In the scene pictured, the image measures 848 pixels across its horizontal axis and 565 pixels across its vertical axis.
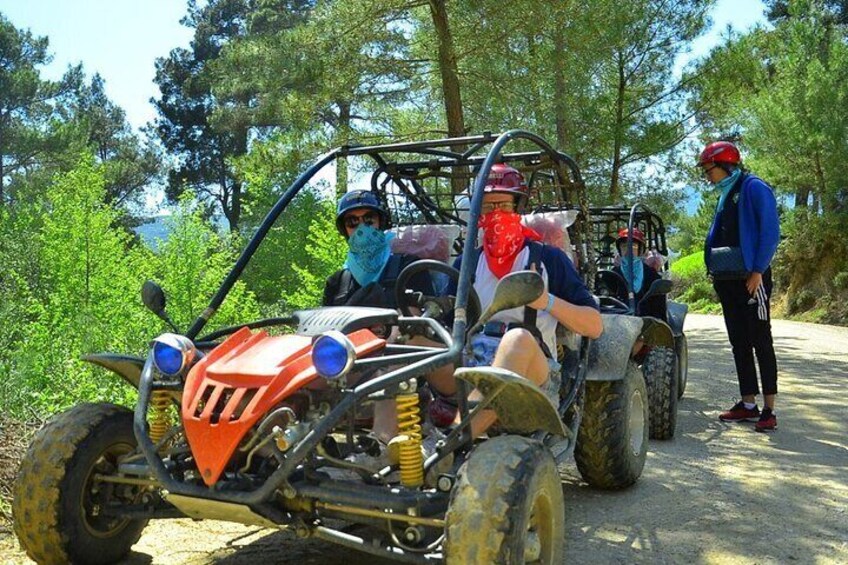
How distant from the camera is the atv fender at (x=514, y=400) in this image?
127 inches

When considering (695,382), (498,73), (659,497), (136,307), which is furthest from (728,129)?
(659,497)

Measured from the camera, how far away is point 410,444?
3141 mm

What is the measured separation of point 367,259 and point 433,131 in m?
7.07

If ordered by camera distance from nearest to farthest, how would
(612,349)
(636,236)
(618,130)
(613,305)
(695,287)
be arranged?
(612,349)
(613,305)
(636,236)
(618,130)
(695,287)

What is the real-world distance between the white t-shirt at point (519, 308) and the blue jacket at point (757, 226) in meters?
3.05

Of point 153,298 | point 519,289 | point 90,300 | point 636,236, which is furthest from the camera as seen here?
point 90,300

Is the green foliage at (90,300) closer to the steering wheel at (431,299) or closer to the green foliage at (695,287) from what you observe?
the steering wheel at (431,299)

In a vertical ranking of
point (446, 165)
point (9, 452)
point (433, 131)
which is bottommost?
point (9, 452)

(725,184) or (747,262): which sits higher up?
(725,184)

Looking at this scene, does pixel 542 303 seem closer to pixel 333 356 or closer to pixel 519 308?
pixel 519 308

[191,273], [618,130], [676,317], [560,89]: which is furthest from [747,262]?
[618,130]

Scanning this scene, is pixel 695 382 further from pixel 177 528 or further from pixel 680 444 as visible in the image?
pixel 177 528

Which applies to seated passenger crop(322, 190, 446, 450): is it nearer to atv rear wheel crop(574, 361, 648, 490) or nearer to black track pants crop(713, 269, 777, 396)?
atv rear wheel crop(574, 361, 648, 490)

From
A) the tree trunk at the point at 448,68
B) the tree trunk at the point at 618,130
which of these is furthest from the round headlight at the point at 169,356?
the tree trunk at the point at 618,130
